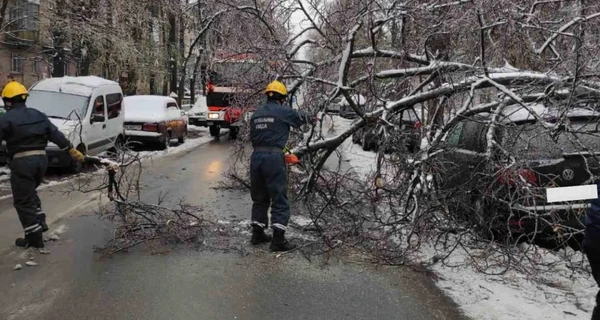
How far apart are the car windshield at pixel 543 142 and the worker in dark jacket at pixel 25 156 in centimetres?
504

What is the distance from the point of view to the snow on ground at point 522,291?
4688 mm

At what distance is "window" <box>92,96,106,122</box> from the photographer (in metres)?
13.1

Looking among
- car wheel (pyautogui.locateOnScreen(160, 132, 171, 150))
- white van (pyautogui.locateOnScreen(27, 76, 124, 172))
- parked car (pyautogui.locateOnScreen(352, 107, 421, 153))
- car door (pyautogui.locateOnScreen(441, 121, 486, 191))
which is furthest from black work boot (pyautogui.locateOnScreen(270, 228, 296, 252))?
car wheel (pyautogui.locateOnScreen(160, 132, 171, 150))

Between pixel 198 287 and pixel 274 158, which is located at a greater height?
pixel 274 158

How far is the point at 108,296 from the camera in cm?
482

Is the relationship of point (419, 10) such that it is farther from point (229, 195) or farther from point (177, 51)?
point (177, 51)

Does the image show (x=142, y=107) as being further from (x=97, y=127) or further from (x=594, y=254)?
(x=594, y=254)

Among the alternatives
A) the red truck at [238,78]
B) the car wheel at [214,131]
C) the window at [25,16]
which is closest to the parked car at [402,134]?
the red truck at [238,78]

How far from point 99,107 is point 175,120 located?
5.95 m

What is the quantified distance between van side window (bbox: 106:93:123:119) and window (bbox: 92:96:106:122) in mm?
332

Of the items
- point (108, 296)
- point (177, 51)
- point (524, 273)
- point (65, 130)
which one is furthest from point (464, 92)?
point (177, 51)

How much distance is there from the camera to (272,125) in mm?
6207

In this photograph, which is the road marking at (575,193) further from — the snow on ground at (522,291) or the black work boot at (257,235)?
the black work boot at (257,235)

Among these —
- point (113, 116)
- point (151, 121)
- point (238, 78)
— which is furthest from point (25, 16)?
point (238, 78)
